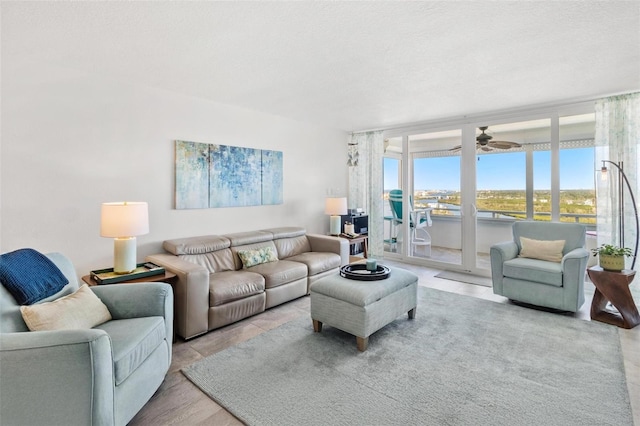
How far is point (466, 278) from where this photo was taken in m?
4.71

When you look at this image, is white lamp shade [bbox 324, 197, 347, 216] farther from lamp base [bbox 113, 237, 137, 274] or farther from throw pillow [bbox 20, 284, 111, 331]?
throw pillow [bbox 20, 284, 111, 331]

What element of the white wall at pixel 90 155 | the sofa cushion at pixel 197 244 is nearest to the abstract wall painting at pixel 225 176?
the white wall at pixel 90 155

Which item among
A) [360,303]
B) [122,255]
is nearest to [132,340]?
[122,255]

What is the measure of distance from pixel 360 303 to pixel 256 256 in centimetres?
169

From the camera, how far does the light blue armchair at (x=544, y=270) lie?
3230mm

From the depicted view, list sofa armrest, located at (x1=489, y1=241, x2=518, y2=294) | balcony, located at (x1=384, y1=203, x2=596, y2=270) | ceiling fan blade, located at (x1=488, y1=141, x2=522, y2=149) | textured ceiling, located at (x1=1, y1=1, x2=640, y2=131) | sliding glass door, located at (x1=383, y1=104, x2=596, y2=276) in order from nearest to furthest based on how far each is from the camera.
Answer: textured ceiling, located at (x1=1, y1=1, x2=640, y2=131) < sofa armrest, located at (x1=489, y1=241, x2=518, y2=294) < sliding glass door, located at (x1=383, y1=104, x2=596, y2=276) < ceiling fan blade, located at (x1=488, y1=141, x2=522, y2=149) < balcony, located at (x1=384, y1=203, x2=596, y2=270)

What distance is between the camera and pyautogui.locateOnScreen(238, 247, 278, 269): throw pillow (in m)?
3.77

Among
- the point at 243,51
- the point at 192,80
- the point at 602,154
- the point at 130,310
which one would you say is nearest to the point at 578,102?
the point at 602,154

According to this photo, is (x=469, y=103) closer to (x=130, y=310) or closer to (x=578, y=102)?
(x=578, y=102)

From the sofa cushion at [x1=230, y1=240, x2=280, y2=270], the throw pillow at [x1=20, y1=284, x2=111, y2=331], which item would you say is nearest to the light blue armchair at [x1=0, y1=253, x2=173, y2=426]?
the throw pillow at [x1=20, y1=284, x2=111, y2=331]

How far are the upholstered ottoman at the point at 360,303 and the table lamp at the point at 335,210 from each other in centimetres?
218

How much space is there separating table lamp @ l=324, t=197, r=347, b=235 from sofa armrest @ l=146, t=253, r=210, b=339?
2638 millimetres

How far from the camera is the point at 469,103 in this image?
4098 millimetres

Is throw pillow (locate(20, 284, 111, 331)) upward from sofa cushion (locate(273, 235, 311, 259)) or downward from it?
downward
